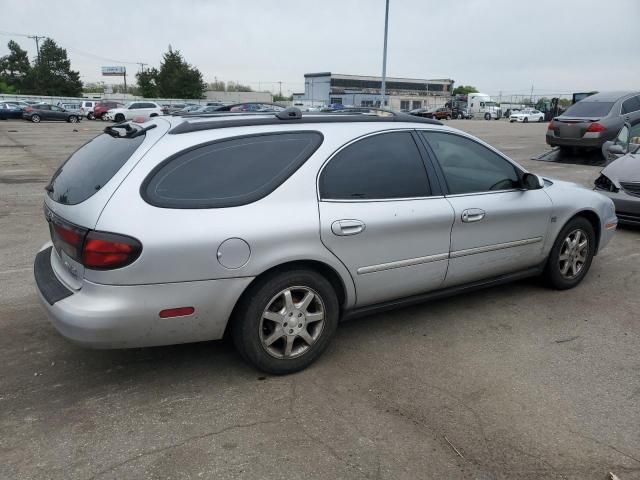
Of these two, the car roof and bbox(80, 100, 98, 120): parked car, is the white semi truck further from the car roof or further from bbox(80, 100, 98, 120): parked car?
the car roof

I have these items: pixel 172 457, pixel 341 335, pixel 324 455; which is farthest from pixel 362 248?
pixel 172 457

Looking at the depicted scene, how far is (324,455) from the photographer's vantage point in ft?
8.68

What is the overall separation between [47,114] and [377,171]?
41.3m

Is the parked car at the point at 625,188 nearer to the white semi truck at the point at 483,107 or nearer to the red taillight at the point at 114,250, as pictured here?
the red taillight at the point at 114,250

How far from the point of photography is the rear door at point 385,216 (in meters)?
3.44

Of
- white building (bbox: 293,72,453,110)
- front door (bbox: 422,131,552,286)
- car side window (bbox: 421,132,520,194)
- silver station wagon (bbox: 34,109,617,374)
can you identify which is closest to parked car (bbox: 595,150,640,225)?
front door (bbox: 422,131,552,286)

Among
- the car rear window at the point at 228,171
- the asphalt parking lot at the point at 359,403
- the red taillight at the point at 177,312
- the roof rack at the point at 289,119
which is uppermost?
the roof rack at the point at 289,119

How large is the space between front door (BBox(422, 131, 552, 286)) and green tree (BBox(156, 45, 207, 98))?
7340cm

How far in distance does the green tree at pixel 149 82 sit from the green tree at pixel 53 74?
9.23 metres

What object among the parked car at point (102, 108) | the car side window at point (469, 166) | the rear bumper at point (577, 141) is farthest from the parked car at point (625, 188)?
the parked car at point (102, 108)

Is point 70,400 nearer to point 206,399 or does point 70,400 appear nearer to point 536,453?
point 206,399

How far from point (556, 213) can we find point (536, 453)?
2484 mm

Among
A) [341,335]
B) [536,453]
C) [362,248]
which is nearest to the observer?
[536,453]

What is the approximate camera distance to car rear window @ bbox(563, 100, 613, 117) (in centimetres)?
1440
